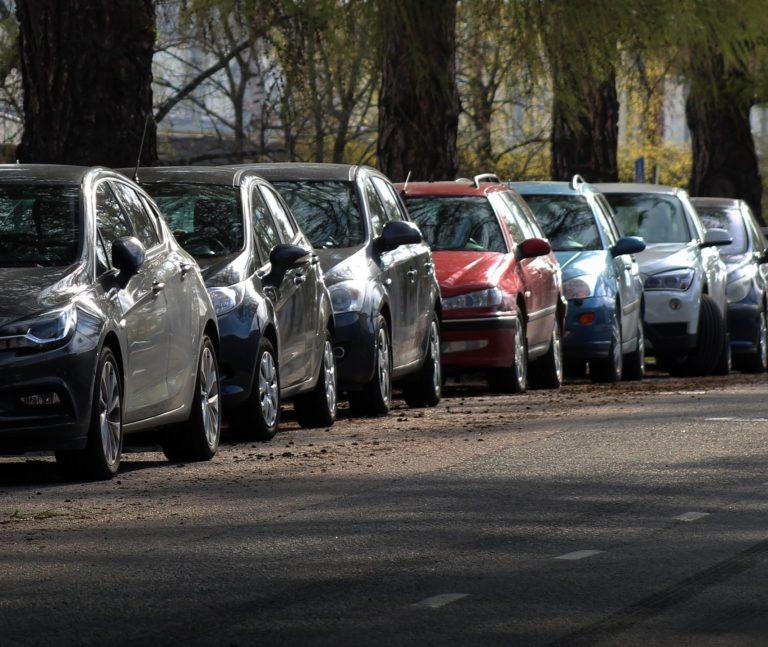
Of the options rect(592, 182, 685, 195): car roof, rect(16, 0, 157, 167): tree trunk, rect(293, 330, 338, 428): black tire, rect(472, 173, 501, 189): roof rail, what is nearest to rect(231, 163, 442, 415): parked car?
rect(293, 330, 338, 428): black tire

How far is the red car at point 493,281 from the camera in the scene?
16.5 metres

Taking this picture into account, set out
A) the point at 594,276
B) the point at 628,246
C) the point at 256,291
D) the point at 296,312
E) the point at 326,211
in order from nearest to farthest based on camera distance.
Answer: the point at 256,291
the point at 296,312
the point at 326,211
the point at 628,246
the point at 594,276

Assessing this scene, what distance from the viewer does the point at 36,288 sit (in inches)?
383

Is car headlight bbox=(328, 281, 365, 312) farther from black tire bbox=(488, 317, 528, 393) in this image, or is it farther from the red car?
black tire bbox=(488, 317, 528, 393)

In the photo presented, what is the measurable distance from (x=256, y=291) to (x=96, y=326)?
251 cm

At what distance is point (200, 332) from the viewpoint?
1118cm

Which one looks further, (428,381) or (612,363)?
(612,363)

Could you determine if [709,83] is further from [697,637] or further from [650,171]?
[697,637]

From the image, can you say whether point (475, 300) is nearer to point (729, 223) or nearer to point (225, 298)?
point (225, 298)

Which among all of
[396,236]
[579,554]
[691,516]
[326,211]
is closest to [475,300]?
[326,211]

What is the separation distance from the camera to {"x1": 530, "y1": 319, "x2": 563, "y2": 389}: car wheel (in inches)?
717

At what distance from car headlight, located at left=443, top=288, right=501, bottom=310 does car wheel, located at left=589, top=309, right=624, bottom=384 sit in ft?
8.98

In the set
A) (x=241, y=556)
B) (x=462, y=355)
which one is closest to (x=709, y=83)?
(x=462, y=355)

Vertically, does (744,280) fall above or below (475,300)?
below
